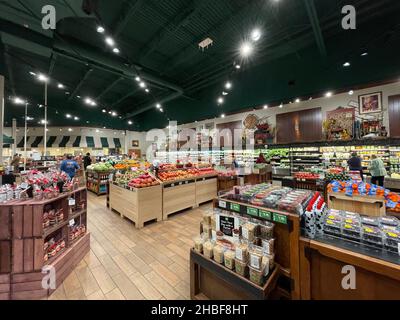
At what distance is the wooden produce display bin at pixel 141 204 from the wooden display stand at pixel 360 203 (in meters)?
3.66

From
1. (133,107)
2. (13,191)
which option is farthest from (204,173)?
(133,107)

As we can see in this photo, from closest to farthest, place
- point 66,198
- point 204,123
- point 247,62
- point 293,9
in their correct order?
1. point 66,198
2. point 293,9
3. point 247,62
4. point 204,123

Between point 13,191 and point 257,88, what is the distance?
31.1ft

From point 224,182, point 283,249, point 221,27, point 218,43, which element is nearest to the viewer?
point 283,249

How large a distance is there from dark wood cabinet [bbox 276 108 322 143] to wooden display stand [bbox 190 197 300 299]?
820cm

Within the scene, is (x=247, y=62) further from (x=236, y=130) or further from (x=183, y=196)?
(x=183, y=196)

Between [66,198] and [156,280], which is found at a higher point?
[66,198]

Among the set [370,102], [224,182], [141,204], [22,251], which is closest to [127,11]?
[141,204]

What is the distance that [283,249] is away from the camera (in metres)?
1.55

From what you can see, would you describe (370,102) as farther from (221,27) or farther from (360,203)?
(221,27)

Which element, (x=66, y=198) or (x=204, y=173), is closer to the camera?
(x=66, y=198)

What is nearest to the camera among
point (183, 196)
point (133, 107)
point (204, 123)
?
point (183, 196)

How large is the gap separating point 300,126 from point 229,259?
8.86 metres

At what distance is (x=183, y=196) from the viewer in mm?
4941
